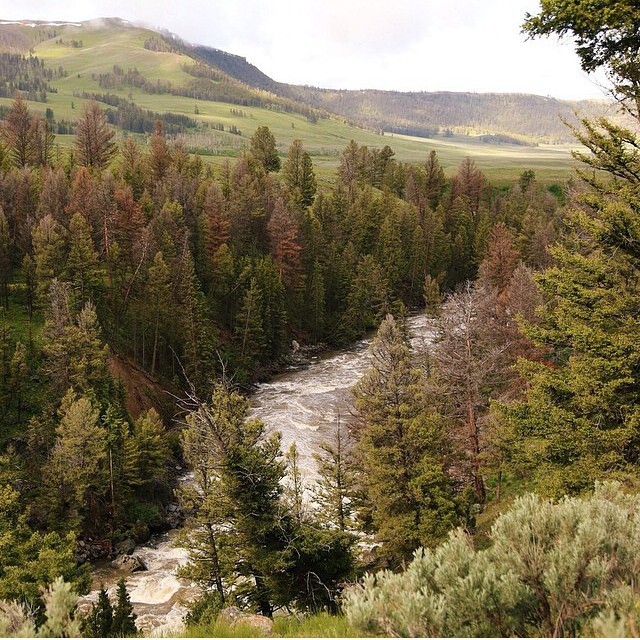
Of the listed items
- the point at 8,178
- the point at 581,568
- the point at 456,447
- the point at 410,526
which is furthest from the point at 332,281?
the point at 581,568

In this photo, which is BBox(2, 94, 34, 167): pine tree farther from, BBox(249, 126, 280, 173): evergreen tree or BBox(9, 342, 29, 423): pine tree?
BBox(9, 342, 29, 423): pine tree

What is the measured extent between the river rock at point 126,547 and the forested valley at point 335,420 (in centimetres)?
40

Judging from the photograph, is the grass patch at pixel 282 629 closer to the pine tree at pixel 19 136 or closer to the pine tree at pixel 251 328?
the pine tree at pixel 251 328

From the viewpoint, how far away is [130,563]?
92.8 ft

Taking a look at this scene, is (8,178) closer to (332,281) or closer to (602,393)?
(332,281)

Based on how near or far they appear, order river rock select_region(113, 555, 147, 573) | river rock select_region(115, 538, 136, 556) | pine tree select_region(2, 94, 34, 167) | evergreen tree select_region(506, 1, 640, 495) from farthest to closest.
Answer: pine tree select_region(2, 94, 34, 167) < river rock select_region(115, 538, 136, 556) < river rock select_region(113, 555, 147, 573) < evergreen tree select_region(506, 1, 640, 495)

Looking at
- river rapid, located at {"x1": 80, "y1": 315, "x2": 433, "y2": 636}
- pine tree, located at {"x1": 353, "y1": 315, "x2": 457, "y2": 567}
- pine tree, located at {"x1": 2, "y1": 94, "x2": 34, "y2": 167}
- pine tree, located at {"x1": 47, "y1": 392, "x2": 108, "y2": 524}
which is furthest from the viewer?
pine tree, located at {"x1": 2, "y1": 94, "x2": 34, "y2": 167}

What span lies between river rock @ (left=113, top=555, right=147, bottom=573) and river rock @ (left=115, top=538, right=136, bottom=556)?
0.58 metres

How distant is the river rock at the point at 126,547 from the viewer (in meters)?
29.8

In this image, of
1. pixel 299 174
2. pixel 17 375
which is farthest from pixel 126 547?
pixel 299 174

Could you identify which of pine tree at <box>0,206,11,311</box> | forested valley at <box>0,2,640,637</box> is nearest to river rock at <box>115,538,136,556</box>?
forested valley at <box>0,2,640,637</box>

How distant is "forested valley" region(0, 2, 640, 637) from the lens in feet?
22.9

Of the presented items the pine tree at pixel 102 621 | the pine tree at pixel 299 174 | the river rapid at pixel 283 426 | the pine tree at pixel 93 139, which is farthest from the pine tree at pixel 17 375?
the pine tree at pixel 299 174

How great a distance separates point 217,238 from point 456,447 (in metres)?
43.9
